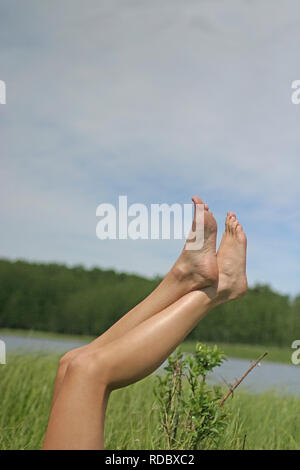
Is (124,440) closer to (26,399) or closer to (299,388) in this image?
(26,399)

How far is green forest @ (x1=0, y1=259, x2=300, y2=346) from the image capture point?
19.7 metres

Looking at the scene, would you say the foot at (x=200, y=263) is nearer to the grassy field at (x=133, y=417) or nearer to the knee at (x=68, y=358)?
the knee at (x=68, y=358)

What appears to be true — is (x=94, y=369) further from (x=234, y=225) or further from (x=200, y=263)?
(x=234, y=225)

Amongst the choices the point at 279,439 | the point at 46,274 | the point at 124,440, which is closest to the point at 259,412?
the point at 279,439

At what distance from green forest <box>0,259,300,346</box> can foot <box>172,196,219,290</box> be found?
55.6 ft

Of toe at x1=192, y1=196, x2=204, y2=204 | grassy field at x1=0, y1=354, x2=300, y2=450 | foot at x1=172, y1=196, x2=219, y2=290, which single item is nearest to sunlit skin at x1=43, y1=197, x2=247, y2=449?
foot at x1=172, y1=196, x2=219, y2=290

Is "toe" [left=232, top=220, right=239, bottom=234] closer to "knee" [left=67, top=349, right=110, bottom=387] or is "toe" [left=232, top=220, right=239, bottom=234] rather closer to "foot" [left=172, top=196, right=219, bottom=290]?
"foot" [left=172, top=196, right=219, bottom=290]

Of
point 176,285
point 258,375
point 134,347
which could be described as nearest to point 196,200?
point 176,285

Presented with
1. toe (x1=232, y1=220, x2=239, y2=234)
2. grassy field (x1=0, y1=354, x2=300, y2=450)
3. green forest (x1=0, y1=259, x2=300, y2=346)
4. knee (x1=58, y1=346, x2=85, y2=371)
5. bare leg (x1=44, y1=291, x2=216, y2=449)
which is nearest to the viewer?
bare leg (x1=44, y1=291, x2=216, y2=449)

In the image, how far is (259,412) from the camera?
3.93m

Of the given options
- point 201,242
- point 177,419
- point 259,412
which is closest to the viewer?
point 201,242

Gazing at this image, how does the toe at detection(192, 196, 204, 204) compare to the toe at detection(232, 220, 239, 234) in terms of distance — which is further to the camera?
the toe at detection(232, 220, 239, 234)

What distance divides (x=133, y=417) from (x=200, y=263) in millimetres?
1957

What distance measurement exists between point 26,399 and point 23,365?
77cm
